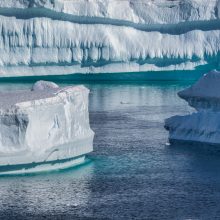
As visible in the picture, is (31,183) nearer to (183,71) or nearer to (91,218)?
(91,218)

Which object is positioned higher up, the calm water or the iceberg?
the iceberg

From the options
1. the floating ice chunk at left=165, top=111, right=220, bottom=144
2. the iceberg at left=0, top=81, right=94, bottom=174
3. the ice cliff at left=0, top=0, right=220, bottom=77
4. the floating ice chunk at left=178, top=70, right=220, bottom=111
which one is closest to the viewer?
the iceberg at left=0, top=81, right=94, bottom=174

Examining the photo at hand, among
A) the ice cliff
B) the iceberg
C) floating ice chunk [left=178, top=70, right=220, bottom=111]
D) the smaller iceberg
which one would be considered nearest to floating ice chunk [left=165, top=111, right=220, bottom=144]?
the smaller iceberg

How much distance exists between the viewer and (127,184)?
5363 millimetres

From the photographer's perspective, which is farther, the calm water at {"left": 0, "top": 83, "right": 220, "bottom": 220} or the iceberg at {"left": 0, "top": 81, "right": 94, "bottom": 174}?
the iceberg at {"left": 0, "top": 81, "right": 94, "bottom": 174}

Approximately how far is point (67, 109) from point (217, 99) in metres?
2.07

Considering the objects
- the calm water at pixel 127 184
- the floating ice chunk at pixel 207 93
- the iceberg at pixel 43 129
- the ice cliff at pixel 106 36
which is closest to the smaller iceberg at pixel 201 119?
the floating ice chunk at pixel 207 93

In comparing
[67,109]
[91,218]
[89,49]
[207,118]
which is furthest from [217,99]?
[89,49]

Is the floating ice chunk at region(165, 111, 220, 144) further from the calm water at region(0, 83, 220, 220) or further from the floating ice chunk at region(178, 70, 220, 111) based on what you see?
the floating ice chunk at region(178, 70, 220, 111)

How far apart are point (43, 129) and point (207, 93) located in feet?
7.77

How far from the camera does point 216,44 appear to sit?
12.4 meters

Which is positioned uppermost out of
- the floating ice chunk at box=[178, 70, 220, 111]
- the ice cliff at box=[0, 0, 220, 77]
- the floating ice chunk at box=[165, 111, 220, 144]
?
the ice cliff at box=[0, 0, 220, 77]

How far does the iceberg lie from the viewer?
209 inches

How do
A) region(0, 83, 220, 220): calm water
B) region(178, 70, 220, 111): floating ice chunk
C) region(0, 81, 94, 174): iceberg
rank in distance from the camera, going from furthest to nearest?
1. region(178, 70, 220, 111): floating ice chunk
2. region(0, 81, 94, 174): iceberg
3. region(0, 83, 220, 220): calm water
